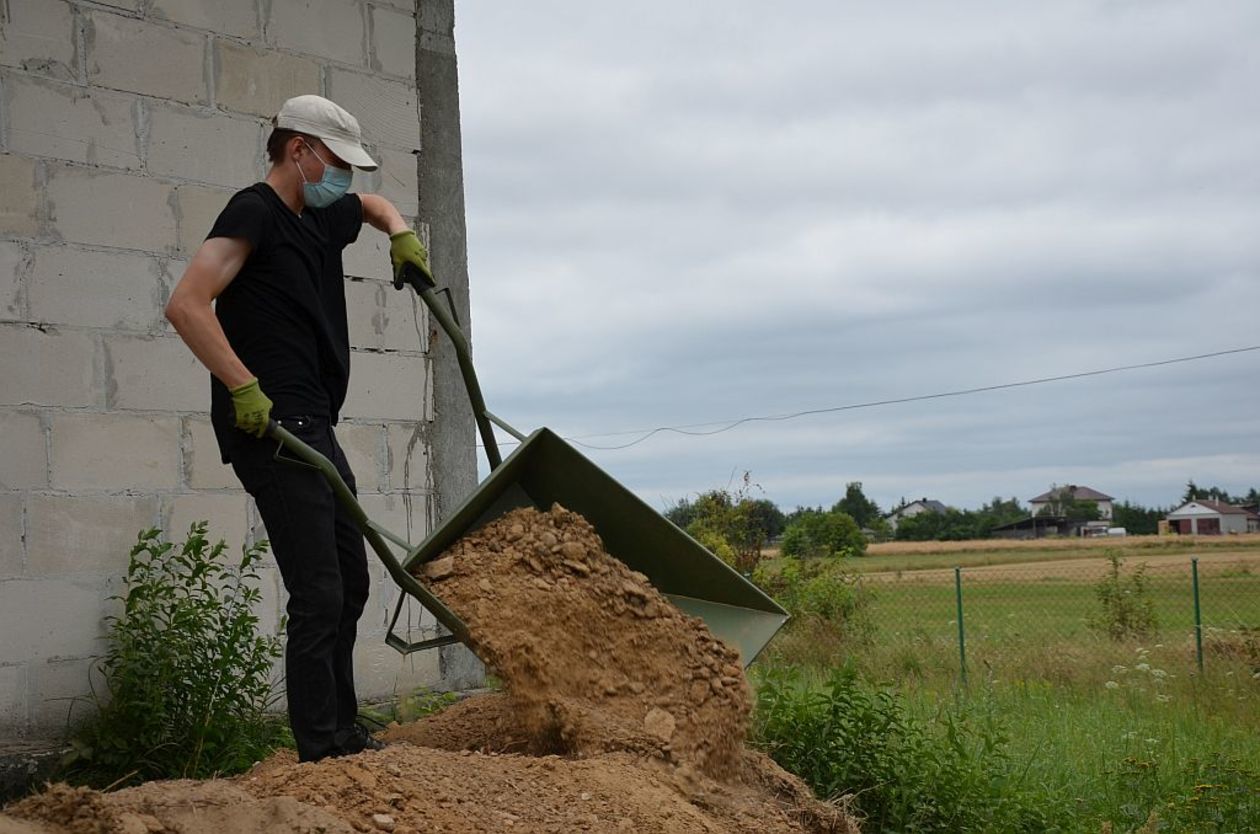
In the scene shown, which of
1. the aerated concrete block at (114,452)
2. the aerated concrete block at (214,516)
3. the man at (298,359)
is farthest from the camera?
the aerated concrete block at (214,516)

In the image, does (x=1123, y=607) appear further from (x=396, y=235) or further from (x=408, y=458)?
(x=396, y=235)

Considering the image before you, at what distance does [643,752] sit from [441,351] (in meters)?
2.81

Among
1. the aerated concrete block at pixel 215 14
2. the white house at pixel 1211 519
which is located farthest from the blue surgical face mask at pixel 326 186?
the white house at pixel 1211 519

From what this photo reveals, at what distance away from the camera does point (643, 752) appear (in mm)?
3562

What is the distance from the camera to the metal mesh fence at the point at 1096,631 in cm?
928

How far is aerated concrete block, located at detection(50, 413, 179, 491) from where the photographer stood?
4594 mm

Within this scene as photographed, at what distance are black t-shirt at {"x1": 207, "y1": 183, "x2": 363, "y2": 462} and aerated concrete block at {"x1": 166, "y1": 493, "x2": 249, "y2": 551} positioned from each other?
1.35 m

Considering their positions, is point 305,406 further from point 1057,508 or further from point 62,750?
point 1057,508

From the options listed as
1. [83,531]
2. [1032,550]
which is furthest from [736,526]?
[1032,550]

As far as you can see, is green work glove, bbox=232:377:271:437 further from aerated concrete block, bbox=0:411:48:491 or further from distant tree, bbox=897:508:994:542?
distant tree, bbox=897:508:994:542

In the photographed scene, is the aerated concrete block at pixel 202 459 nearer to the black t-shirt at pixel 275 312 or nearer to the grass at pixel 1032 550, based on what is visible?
the black t-shirt at pixel 275 312

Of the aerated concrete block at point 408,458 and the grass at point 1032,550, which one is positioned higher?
the aerated concrete block at point 408,458

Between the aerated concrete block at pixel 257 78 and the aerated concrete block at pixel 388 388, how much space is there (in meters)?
1.13

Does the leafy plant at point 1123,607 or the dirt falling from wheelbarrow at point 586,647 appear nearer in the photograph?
the dirt falling from wheelbarrow at point 586,647
